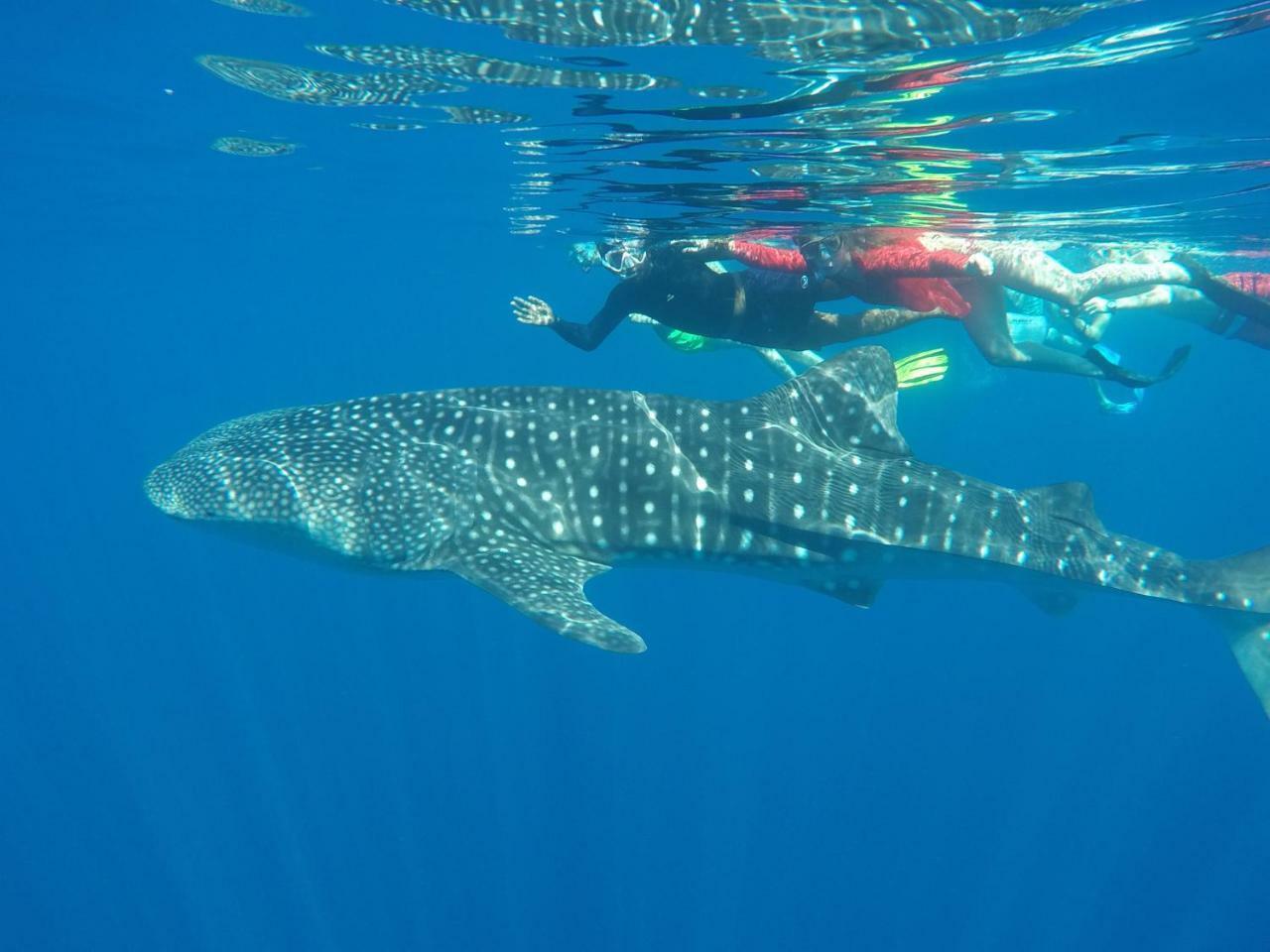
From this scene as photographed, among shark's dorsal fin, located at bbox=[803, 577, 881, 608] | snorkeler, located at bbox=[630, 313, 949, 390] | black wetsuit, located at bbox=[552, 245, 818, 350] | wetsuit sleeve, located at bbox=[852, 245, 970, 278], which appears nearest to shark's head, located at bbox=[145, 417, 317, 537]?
black wetsuit, located at bbox=[552, 245, 818, 350]

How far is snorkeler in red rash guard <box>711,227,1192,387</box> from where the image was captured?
10.7 m

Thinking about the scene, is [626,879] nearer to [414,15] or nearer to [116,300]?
[414,15]

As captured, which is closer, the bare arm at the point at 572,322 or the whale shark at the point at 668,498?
the whale shark at the point at 668,498

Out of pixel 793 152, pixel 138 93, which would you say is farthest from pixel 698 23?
pixel 138 93

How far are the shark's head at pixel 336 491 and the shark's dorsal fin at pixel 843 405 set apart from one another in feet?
11.0

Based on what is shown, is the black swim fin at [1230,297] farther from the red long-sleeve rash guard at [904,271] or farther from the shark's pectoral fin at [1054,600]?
the shark's pectoral fin at [1054,600]

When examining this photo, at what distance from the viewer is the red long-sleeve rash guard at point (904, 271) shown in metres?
10.7

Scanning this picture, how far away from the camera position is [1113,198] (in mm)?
13633

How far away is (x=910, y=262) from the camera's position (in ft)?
35.1

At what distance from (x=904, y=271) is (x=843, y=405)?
3.84 meters

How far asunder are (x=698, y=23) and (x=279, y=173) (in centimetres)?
1438

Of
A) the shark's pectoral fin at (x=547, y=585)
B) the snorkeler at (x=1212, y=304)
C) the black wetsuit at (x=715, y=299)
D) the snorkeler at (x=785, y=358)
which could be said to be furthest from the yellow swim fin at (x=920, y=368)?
the shark's pectoral fin at (x=547, y=585)

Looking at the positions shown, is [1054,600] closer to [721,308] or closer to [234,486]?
[721,308]

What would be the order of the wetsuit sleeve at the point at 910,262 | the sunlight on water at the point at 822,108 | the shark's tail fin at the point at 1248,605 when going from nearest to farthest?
the sunlight on water at the point at 822,108 < the shark's tail fin at the point at 1248,605 < the wetsuit sleeve at the point at 910,262
